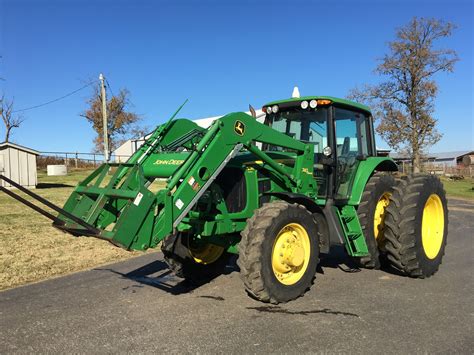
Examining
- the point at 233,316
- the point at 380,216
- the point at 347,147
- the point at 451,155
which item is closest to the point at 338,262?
the point at 380,216

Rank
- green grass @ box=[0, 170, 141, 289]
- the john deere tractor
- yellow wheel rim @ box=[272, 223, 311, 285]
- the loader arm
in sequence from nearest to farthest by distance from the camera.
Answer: the loader arm, the john deere tractor, yellow wheel rim @ box=[272, 223, 311, 285], green grass @ box=[0, 170, 141, 289]

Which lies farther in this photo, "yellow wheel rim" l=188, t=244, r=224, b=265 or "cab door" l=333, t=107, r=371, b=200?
"cab door" l=333, t=107, r=371, b=200

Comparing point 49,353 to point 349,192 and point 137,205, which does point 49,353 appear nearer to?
point 137,205

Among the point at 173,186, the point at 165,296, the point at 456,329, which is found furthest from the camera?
the point at 165,296

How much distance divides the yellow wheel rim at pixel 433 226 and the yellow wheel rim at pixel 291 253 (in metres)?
2.26

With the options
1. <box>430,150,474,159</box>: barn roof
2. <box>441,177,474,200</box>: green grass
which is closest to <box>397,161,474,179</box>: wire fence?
<box>441,177,474,200</box>: green grass

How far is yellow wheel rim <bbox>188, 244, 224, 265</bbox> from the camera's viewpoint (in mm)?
5684

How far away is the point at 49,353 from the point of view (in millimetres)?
3568

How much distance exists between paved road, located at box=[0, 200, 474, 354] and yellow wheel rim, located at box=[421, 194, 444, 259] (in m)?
0.38

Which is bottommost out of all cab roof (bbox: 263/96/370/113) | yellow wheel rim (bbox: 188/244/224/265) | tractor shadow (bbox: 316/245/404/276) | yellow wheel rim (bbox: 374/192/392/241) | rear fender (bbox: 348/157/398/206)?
tractor shadow (bbox: 316/245/404/276)

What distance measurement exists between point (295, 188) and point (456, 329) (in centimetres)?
235

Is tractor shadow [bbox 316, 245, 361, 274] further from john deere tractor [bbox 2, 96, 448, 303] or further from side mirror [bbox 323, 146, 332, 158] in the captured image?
side mirror [bbox 323, 146, 332, 158]

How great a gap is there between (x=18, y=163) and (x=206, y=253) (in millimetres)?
17582

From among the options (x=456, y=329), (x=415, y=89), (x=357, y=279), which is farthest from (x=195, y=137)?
(x=415, y=89)
